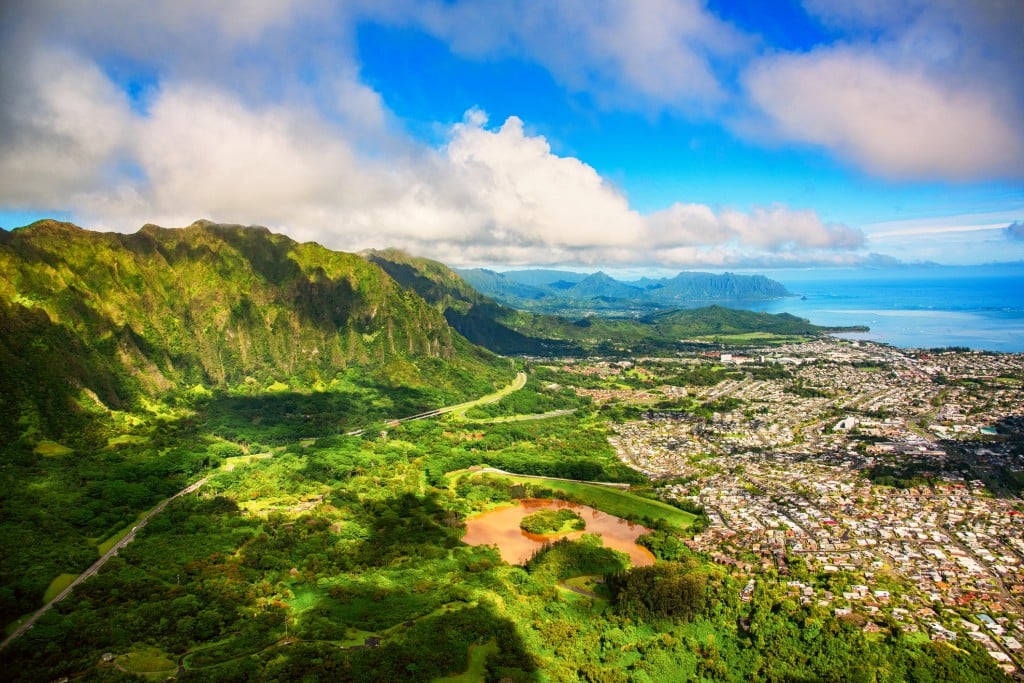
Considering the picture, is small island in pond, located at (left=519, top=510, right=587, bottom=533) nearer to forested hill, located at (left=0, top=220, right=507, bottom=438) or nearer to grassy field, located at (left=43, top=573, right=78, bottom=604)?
grassy field, located at (left=43, top=573, right=78, bottom=604)

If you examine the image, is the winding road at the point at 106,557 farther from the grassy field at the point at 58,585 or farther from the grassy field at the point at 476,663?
the grassy field at the point at 476,663

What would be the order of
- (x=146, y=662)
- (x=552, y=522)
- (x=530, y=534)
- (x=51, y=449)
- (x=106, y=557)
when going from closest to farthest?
(x=146, y=662) → (x=106, y=557) → (x=530, y=534) → (x=552, y=522) → (x=51, y=449)

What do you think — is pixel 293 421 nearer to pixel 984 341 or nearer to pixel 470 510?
pixel 470 510

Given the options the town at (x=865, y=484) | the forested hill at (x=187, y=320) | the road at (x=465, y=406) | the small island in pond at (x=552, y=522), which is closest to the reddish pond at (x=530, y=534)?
the small island in pond at (x=552, y=522)

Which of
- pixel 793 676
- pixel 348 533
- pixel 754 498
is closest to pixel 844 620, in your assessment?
pixel 793 676

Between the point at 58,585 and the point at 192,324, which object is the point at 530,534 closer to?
the point at 58,585

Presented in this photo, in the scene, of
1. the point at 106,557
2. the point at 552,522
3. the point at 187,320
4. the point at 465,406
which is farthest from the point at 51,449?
the point at 465,406
